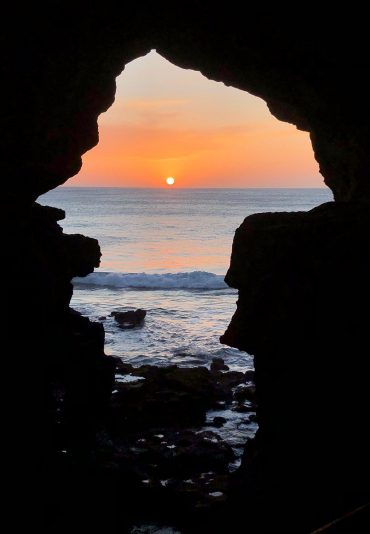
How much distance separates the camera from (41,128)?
9539mm

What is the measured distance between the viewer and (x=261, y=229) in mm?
8805

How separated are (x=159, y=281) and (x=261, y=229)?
28202 mm

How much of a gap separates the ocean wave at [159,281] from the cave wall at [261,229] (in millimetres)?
23090

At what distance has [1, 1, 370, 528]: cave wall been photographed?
24.7ft

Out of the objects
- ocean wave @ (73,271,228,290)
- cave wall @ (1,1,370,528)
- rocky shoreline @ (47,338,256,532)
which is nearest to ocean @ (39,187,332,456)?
ocean wave @ (73,271,228,290)

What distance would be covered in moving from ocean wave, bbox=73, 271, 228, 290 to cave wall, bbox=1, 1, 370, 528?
75.8ft

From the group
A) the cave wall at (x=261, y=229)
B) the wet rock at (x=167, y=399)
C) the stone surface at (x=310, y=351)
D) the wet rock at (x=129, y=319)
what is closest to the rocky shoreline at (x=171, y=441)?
the wet rock at (x=167, y=399)

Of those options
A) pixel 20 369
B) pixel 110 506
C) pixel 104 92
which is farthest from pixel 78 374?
pixel 104 92

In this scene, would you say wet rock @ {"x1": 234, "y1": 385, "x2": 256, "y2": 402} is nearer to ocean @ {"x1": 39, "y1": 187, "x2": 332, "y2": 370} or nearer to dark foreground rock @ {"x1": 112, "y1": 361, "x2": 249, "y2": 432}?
dark foreground rock @ {"x1": 112, "y1": 361, "x2": 249, "y2": 432}

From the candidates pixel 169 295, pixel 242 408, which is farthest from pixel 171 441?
pixel 169 295

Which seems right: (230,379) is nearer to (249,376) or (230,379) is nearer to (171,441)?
(249,376)

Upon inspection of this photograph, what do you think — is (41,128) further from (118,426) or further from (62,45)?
(118,426)

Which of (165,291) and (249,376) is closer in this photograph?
(249,376)

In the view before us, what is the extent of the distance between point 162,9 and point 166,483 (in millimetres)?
8600
